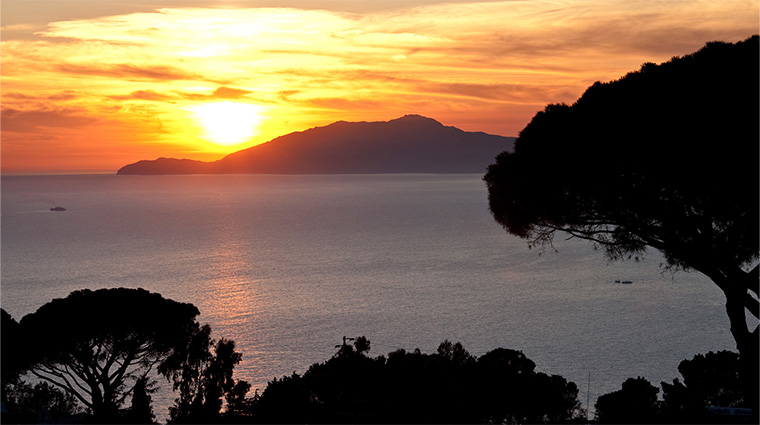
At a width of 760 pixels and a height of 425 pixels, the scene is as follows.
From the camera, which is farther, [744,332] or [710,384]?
[710,384]

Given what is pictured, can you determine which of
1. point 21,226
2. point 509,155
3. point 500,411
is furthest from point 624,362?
point 21,226

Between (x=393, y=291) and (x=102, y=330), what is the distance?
48.8 m

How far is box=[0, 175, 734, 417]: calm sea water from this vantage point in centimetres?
4828

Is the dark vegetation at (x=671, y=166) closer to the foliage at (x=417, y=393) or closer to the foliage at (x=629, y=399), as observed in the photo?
the foliage at (x=417, y=393)

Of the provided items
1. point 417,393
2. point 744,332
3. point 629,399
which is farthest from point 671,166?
point 629,399

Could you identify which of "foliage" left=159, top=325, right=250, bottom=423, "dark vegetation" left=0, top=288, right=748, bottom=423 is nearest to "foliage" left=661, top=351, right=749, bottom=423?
"dark vegetation" left=0, top=288, right=748, bottom=423

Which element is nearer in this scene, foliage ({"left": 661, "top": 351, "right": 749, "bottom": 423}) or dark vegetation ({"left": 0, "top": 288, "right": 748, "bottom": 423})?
dark vegetation ({"left": 0, "top": 288, "right": 748, "bottom": 423})

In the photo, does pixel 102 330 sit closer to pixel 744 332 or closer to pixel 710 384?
pixel 744 332

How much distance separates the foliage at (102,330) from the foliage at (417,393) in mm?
3558

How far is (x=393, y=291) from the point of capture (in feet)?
222

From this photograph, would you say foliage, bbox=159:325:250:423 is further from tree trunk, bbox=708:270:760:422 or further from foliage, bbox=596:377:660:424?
tree trunk, bbox=708:270:760:422

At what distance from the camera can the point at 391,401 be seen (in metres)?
17.6

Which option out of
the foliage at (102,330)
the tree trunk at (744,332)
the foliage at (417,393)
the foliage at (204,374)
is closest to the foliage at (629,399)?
the foliage at (417,393)

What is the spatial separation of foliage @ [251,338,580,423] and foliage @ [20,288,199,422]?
3.56 metres
